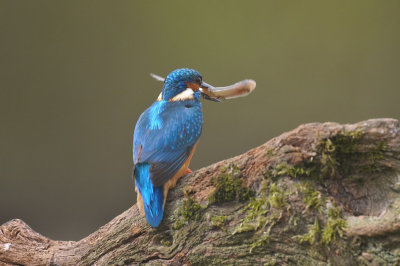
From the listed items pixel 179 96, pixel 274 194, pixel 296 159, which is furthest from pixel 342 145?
pixel 179 96

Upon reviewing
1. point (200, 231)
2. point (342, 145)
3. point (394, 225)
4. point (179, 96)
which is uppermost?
point (179, 96)

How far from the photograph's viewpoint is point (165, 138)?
189 cm

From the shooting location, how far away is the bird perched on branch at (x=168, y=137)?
172 centimetres

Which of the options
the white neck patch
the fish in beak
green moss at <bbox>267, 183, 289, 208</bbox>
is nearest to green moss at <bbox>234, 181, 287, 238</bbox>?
green moss at <bbox>267, 183, 289, 208</bbox>

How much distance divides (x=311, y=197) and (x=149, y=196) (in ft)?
1.97

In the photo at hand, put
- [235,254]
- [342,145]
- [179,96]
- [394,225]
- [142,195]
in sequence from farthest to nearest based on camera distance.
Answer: [179,96]
[142,195]
[235,254]
[342,145]
[394,225]

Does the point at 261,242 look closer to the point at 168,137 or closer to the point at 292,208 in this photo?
the point at 292,208

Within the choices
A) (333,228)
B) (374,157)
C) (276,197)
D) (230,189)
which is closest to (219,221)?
(230,189)

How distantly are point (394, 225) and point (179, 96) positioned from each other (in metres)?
1.20

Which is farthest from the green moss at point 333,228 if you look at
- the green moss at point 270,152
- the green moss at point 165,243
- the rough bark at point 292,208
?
the green moss at point 165,243

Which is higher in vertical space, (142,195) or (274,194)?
(142,195)

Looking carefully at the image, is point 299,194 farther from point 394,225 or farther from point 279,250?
point 394,225

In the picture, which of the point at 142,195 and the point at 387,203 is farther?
the point at 142,195

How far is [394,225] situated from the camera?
51.2 inches
